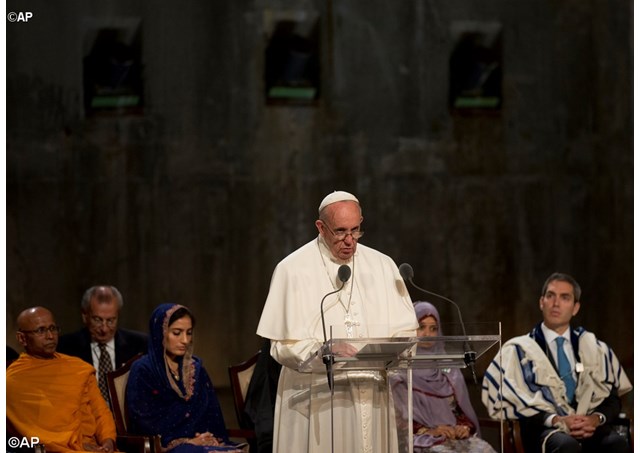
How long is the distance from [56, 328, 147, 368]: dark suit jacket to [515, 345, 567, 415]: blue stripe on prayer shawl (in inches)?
93.2

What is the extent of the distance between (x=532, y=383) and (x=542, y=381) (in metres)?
0.06

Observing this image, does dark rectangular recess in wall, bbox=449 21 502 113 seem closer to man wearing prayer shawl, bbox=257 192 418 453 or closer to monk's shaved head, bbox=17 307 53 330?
man wearing prayer shawl, bbox=257 192 418 453

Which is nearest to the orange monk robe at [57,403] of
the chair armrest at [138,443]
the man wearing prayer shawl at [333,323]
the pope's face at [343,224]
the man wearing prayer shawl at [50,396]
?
the man wearing prayer shawl at [50,396]

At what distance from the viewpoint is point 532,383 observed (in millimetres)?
6477

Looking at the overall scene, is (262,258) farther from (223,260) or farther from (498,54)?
(498,54)

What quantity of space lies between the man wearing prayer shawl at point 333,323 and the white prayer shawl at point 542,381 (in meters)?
1.62

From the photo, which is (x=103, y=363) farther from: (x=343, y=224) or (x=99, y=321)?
(x=343, y=224)

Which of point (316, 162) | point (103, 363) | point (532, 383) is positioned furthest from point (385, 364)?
point (316, 162)

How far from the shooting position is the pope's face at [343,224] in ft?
16.0

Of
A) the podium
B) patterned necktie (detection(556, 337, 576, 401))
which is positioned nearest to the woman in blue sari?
the podium

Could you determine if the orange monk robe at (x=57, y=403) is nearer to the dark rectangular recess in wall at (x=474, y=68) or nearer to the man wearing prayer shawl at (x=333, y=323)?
the man wearing prayer shawl at (x=333, y=323)

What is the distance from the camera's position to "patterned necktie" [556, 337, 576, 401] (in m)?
6.56

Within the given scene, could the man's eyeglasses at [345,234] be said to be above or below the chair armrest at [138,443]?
above

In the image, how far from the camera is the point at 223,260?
836cm
